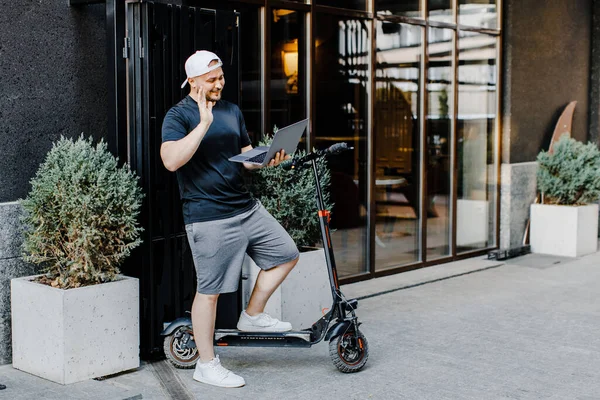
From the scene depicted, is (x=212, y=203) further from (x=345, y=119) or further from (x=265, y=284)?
(x=345, y=119)

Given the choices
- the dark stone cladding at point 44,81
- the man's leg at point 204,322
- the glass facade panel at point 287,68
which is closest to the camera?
the man's leg at point 204,322

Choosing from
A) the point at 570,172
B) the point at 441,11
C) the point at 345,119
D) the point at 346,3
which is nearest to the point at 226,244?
the point at 345,119

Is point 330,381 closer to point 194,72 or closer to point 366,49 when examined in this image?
point 194,72

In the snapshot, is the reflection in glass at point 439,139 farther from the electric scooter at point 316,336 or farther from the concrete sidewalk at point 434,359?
the electric scooter at point 316,336

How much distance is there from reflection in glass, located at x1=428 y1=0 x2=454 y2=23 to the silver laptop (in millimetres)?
4851

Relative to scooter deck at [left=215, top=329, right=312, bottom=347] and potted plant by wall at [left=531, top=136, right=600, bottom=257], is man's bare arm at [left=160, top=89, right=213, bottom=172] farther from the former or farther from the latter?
potted plant by wall at [left=531, top=136, right=600, bottom=257]

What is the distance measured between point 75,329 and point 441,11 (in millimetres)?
6089

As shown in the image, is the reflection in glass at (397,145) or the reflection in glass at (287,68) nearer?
the reflection in glass at (287,68)

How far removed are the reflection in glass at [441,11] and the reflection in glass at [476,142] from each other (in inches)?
14.1

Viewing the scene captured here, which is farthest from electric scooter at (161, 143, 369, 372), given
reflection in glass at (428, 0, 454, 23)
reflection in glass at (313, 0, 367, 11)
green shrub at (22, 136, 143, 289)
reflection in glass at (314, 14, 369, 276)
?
reflection in glass at (428, 0, 454, 23)

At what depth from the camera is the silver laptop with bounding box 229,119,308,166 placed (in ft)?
15.9

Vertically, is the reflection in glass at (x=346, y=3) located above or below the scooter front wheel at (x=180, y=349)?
above

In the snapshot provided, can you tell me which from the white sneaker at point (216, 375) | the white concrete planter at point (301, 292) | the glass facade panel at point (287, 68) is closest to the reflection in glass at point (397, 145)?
the glass facade panel at point (287, 68)

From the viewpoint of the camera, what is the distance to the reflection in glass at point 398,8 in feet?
28.5
